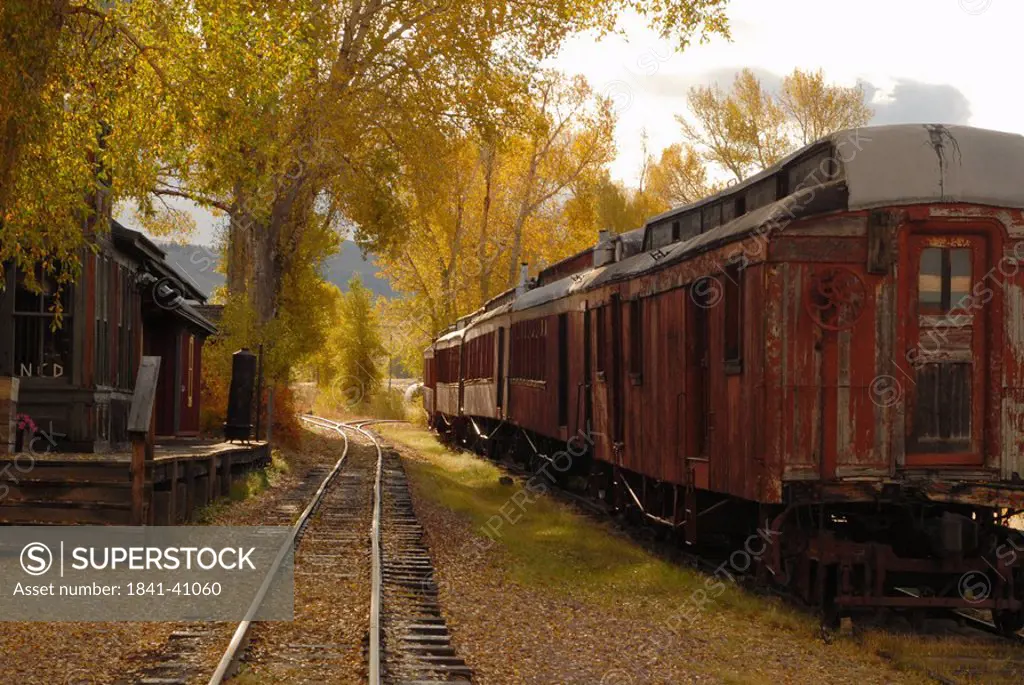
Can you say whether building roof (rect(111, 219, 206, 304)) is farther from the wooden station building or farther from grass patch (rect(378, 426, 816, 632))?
grass patch (rect(378, 426, 816, 632))

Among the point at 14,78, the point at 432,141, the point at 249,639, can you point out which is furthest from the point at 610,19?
the point at 249,639

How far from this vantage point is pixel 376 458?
28328 mm

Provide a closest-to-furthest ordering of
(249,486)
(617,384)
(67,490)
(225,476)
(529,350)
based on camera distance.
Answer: (67,490)
(617,384)
(225,476)
(249,486)
(529,350)

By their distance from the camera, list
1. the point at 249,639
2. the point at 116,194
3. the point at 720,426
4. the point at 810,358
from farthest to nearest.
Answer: the point at 116,194, the point at 720,426, the point at 810,358, the point at 249,639

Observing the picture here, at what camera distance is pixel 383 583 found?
10.9m

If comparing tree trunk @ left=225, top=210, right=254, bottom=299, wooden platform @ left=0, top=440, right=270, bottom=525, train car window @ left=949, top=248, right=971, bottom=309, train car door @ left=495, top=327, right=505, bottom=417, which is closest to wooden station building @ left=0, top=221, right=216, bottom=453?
wooden platform @ left=0, top=440, right=270, bottom=525

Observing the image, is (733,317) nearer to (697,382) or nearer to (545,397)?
(697,382)

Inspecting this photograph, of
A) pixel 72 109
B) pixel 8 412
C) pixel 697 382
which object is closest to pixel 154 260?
pixel 8 412

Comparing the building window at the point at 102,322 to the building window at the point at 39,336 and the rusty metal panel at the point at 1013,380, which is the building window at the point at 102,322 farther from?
the rusty metal panel at the point at 1013,380

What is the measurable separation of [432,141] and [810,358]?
17819 millimetres

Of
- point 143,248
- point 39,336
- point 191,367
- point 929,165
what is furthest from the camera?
point 191,367

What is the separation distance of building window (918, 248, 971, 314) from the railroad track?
4497 mm

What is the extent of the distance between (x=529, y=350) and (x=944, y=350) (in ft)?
39.6

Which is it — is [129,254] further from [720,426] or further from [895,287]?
[895,287]
